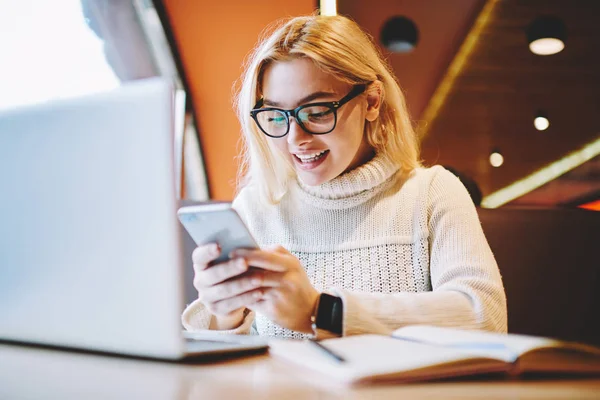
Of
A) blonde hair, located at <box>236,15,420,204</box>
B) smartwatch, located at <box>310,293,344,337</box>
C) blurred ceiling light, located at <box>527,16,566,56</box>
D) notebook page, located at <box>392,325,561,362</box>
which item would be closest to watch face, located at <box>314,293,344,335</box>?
smartwatch, located at <box>310,293,344,337</box>

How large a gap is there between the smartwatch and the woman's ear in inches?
25.5

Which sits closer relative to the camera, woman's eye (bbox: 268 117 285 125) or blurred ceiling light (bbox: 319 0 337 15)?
woman's eye (bbox: 268 117 285 125)

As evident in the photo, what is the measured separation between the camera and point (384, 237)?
1.30m

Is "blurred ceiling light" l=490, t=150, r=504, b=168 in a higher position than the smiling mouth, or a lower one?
higher

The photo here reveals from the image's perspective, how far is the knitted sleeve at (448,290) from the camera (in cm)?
88

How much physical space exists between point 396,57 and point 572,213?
3673 millimetres

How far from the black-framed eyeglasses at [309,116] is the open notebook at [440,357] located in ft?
2.09

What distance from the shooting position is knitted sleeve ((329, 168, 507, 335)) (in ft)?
2.88

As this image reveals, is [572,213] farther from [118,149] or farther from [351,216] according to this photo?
[118,149]

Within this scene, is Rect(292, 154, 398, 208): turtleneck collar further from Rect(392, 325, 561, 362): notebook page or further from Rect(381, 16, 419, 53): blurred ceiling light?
Rect(381, 16, 419, 53): blurred ceiling light

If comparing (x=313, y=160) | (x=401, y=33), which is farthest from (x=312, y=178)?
(x=401, y=33)

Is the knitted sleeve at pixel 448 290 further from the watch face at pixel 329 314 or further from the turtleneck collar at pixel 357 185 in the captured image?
the turtleneck collar at pixel 357 185

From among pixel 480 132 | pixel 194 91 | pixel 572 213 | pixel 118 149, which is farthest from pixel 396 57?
pixel 118 149

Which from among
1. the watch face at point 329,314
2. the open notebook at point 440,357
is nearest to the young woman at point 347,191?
the watch face at point 329,314
